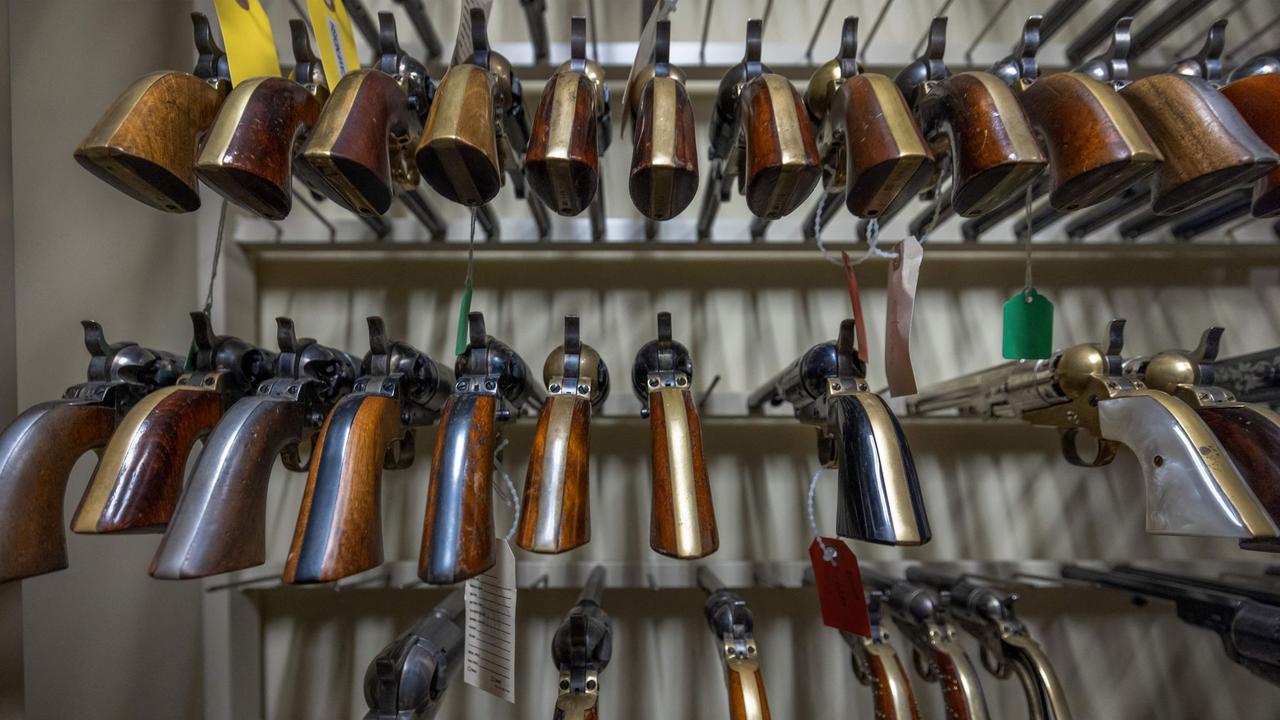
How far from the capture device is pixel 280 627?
79 centimetres

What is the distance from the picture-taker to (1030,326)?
519mm

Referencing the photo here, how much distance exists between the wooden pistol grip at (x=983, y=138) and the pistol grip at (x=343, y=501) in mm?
470

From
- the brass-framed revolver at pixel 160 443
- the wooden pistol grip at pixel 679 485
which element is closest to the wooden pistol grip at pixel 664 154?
the wooden pistol grip at pixel 679 485

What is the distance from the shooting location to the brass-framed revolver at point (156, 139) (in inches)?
15.0

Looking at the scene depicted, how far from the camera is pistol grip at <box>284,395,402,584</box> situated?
14.5 inches

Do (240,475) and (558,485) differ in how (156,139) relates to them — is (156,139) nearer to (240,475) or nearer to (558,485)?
(240,475)

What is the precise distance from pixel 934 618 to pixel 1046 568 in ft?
1.00

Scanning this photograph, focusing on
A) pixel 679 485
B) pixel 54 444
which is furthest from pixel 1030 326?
pixel 54 444

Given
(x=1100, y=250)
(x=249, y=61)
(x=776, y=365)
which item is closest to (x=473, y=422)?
(x=249, y=61)

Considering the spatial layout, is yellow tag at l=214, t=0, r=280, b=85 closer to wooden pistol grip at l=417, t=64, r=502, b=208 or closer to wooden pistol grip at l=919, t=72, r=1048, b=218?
wooden pistol grip at l=417, t=64, r=502, b=208

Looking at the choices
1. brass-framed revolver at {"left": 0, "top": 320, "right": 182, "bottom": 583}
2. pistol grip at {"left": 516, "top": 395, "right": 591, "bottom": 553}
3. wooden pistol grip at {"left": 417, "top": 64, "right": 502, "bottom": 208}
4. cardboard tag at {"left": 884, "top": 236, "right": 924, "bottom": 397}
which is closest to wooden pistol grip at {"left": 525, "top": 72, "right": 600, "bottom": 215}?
wooden pistol grip at {"left": 417, "top": 64, "right": 502, "bottom": 208}

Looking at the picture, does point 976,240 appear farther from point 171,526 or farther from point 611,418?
point 171,526

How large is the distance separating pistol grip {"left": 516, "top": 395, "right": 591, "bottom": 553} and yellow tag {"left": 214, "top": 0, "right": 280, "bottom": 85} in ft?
1.18

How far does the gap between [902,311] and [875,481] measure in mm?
154
